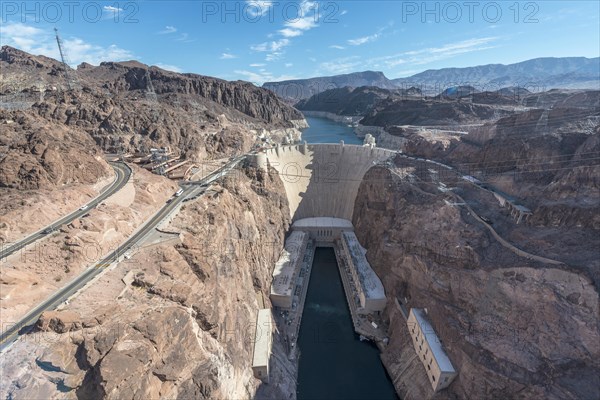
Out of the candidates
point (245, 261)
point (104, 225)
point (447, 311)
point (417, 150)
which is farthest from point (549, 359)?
point (417, 150)

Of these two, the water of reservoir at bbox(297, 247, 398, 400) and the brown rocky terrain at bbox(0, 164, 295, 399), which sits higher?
the brown rocky terrain at bbox(0, 164, 295, 399)

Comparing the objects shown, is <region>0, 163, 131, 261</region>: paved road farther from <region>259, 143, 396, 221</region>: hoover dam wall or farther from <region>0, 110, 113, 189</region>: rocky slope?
<region>259, 143, 396, 221</region>: hoover dam wall

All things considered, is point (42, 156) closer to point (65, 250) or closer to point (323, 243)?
point (65, 250)

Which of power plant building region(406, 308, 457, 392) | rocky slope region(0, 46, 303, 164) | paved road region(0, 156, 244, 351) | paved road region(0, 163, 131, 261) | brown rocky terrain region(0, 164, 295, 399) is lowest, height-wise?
power plant building region(406, 308, 457, 392)

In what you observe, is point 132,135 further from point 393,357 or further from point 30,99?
point 393,357

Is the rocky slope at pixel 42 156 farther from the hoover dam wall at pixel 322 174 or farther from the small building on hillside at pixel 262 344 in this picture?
the hoover dam wall at pixel 322 174

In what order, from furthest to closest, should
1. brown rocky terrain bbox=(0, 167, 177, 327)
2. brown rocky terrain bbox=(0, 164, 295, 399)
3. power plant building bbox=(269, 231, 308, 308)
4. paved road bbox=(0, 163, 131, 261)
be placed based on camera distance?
power plant building bbox=(269, 231, 308, 308)
paved road bbox=(0, 163, 131, 261)
brown rocky terrain bbox=(0, 167, 177, 327)
brown rocky terrain bbox=(0, 164, 295, 399)

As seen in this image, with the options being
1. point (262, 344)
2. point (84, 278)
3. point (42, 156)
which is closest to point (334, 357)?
point (262, 344)

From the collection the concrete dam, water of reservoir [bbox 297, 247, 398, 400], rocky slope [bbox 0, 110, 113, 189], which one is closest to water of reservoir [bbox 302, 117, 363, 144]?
the concrete dam
